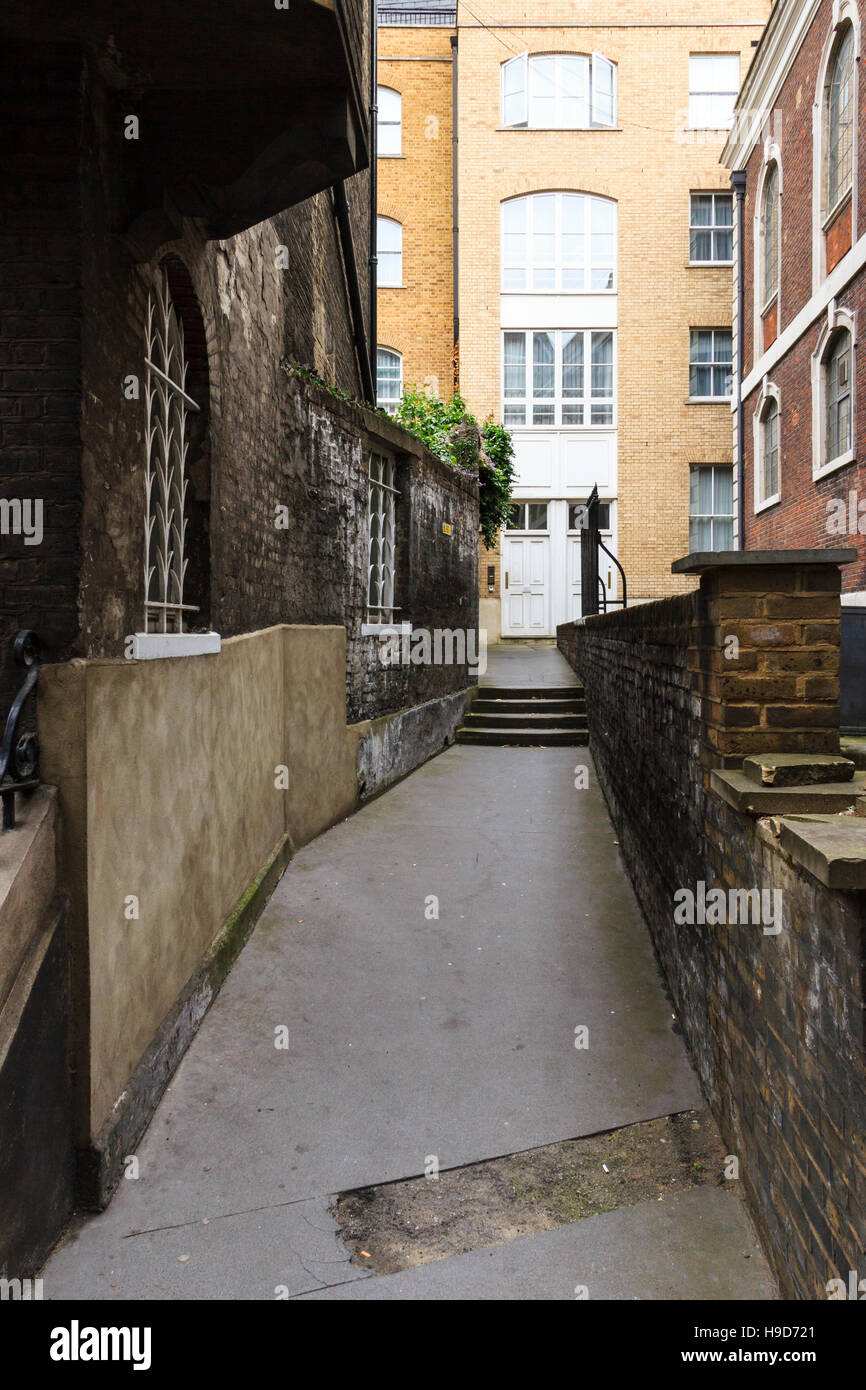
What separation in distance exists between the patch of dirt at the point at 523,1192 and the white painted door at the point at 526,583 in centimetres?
1850

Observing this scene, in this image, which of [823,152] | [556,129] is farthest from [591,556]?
[556,129]

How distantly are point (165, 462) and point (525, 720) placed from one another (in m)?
8.05

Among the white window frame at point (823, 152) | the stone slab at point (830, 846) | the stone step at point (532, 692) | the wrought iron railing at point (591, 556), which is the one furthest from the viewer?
the wrought iron railing at point (591, 556)

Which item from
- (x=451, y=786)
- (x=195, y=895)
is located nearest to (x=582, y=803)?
(x=451, y=786)

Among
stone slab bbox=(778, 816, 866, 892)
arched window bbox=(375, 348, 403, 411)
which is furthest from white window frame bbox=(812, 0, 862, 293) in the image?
arched window bbox=(375, 348, 403, 411)

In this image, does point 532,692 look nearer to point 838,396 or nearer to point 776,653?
point 838,396

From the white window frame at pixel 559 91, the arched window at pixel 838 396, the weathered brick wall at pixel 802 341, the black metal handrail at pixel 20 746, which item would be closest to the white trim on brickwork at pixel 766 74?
the weathered brick wall at pixel 802 341

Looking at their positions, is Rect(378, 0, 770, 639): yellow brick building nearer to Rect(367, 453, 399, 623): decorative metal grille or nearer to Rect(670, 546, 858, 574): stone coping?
Rect(367, 453, 399, 623): decorative metal grille

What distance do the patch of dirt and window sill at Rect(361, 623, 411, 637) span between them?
574cm

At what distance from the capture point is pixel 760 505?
15.6 m

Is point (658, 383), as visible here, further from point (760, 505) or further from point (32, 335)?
point (32, 335)

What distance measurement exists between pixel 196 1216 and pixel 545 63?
24.1m

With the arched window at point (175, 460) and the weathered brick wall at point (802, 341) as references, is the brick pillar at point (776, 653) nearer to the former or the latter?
the arched window at point (175, 460)

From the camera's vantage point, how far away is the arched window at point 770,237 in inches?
585
